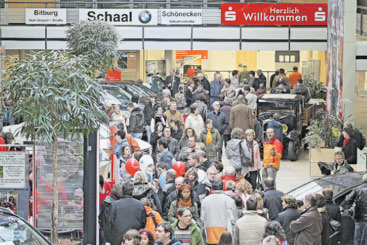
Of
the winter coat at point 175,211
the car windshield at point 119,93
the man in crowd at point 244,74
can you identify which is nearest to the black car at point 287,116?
the car windshield at point 119,93

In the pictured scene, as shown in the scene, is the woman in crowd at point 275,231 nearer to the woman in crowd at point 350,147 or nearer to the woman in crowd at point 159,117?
the woman in crowd at point 350,147

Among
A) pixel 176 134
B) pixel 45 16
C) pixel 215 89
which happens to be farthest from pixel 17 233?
pixel 45 16

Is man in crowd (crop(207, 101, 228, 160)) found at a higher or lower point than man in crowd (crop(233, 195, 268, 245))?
higher

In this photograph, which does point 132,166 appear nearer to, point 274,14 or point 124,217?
point 124,217

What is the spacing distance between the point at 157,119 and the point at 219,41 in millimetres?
11731

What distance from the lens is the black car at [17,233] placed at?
8.87 m

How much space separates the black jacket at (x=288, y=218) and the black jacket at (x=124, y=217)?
6.09 feet

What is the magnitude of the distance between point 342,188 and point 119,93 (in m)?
12.3

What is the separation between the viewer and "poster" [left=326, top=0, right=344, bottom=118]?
69.5 feet

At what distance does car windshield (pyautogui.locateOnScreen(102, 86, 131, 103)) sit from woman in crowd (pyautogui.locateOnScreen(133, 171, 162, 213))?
37.5 ft

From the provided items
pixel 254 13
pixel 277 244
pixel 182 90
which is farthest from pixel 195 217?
pixel 254 13

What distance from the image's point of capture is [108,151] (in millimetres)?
14609

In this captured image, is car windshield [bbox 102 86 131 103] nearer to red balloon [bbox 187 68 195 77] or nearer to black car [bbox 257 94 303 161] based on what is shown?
black car [bbox 257 94 303 161]

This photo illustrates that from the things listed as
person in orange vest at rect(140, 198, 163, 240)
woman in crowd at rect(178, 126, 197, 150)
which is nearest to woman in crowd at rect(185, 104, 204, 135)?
woman in crowd at rect(178, 126, 197, 150)
